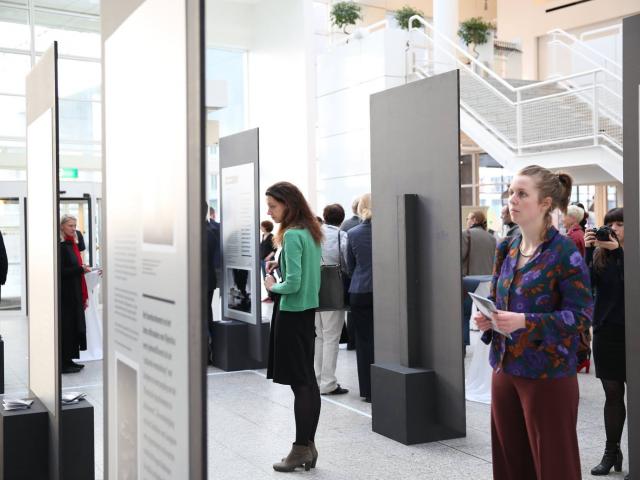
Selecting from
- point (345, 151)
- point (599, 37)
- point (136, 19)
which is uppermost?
point (599, 37)

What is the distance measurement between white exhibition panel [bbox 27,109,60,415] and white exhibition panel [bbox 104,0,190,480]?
1.38m

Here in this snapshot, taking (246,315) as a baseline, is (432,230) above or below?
above

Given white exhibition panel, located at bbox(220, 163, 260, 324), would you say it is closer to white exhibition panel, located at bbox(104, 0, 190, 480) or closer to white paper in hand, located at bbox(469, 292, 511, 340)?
white paper in hand, located at bbox(469, 292, 511, 340)

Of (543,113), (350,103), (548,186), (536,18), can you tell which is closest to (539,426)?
(548,186)

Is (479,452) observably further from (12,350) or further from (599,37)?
(599,37)

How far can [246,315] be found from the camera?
316 inches

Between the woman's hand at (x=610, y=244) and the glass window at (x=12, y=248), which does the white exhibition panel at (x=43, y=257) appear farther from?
the glass window at (x=12, y=248)

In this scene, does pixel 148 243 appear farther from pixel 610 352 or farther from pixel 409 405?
pixel 409 405

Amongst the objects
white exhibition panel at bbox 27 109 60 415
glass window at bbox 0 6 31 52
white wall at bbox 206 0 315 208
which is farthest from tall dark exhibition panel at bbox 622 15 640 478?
glass window at bbox 0 6 31 52

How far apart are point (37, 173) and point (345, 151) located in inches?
485

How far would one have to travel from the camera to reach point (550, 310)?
293 centimetres

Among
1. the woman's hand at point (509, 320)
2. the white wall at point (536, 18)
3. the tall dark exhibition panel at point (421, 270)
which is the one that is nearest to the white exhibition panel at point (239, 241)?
the tall dark exhibition panel at point (421, 270)

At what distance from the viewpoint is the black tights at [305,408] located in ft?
14.8

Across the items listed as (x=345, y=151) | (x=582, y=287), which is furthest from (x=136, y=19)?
(x=345, y=151)
